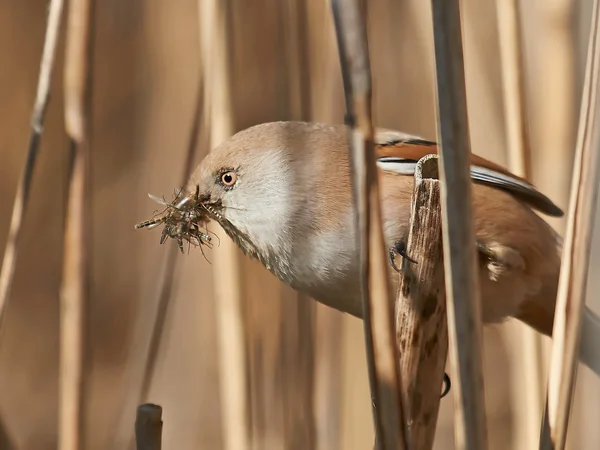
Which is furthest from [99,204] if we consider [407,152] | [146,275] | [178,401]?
[407,152]

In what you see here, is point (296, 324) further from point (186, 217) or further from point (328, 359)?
point (186, 217)

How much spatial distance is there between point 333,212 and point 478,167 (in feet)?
0.74

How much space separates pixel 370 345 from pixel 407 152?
50cm

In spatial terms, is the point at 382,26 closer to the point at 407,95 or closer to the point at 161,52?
the point at 407,95

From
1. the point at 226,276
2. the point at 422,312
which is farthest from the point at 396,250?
the point at 226,276

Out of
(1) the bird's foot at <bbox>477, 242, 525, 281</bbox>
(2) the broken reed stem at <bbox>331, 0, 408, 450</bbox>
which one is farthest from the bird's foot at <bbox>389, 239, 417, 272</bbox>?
(2) the broken reed stem at <bbox>331, 0, 408, 450</bbox>

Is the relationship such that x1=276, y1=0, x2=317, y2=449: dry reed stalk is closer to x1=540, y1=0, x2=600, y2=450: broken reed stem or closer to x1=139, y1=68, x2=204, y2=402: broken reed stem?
x1=139, y1=68, x2=204, y2=402: broken reed stem

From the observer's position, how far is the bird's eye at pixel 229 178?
3.51 feet

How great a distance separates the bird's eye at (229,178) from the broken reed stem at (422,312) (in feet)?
1.14

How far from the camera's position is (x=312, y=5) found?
4.43 ft

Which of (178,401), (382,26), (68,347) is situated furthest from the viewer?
(178,401)

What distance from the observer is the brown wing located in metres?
1.04

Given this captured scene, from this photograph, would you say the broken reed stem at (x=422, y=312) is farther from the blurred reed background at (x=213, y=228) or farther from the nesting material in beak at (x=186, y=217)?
the blurred reed background at (x=213, y=228)

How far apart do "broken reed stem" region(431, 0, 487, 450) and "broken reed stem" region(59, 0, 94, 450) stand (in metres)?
0.55
